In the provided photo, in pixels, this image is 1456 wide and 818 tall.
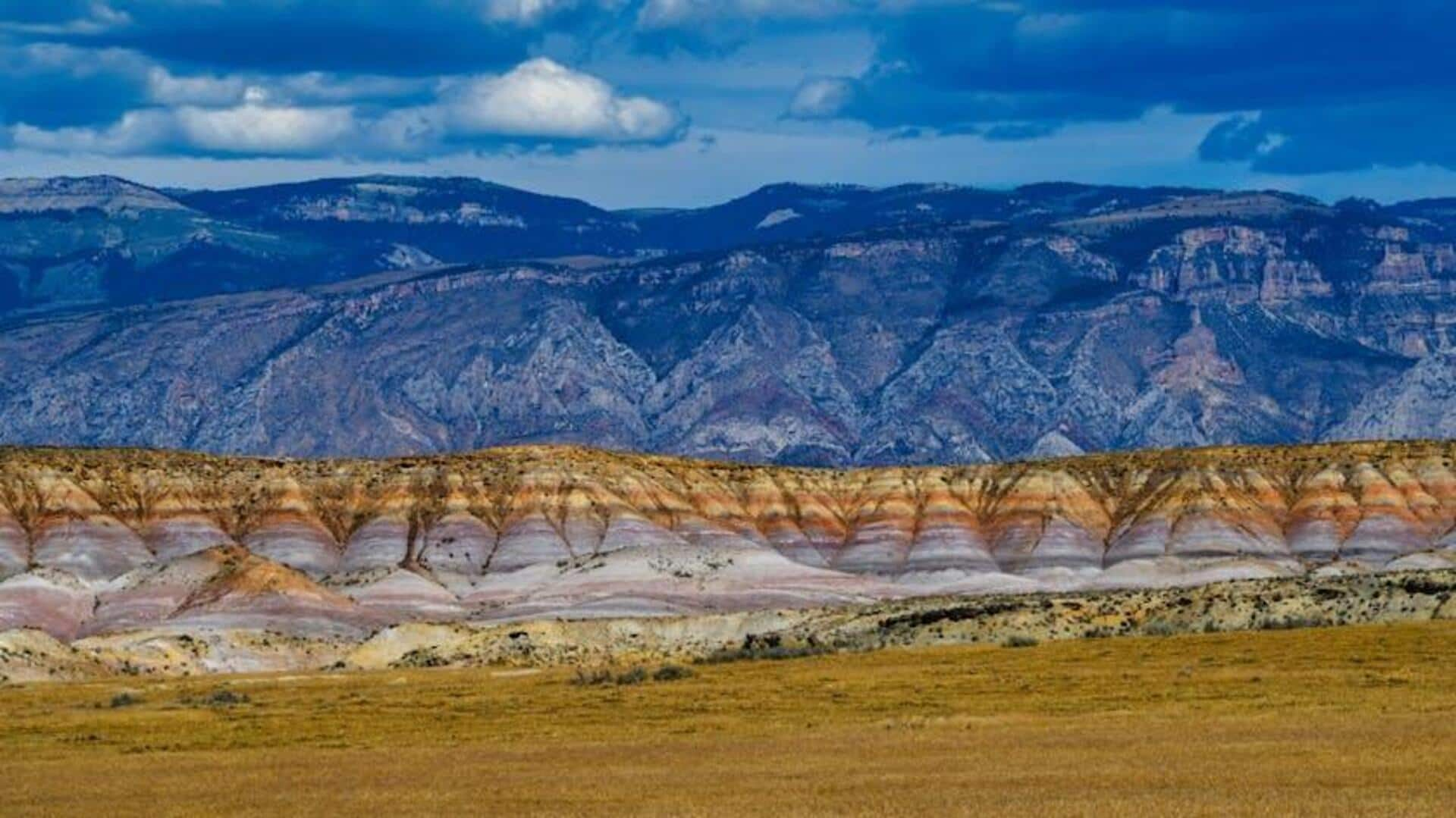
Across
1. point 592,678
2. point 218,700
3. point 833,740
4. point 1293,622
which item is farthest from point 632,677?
point 833,740

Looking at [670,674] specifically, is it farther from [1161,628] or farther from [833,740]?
[833,740]

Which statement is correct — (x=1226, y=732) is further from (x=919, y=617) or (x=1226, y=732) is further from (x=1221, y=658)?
(x=919, y=617)

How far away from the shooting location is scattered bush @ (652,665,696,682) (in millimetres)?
122125

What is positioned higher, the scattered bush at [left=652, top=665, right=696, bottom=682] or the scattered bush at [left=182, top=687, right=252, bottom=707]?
the scattered bush at [left=652, top=665, right=696, bottom=682]

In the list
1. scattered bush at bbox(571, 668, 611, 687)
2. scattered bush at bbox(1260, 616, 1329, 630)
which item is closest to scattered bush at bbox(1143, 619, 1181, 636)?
scattered bush at bbox(1260, 616, 1329, 630)

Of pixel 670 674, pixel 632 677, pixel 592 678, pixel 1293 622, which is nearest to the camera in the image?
pixel 632 677

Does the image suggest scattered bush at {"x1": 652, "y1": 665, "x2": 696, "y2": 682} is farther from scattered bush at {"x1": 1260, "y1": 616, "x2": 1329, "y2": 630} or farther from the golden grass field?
scattered bush at {"x1": 1260, "y1": 616, "x2": 1329, "y2": 630}

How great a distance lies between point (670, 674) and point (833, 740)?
3652 centimetres

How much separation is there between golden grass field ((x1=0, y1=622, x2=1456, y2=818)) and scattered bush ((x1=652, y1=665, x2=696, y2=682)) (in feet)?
4.04

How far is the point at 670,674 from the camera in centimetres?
12350

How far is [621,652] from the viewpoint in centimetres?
15875

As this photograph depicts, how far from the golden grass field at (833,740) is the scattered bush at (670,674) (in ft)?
4.04

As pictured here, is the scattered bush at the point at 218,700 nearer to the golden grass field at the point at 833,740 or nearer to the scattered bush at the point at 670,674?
the golden grass field at the point at 833,740

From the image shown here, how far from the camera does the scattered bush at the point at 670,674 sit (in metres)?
122
